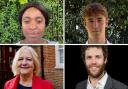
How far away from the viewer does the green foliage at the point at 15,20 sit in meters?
2.46

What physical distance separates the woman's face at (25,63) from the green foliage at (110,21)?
347 millimetres

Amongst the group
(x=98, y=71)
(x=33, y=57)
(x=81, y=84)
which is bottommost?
(x=81, y=84)

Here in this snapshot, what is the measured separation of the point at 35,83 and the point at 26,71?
0.12 metres

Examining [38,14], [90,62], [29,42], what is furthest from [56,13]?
[90,62]

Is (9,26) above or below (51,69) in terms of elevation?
above

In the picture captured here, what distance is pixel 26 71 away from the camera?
8.18 feet

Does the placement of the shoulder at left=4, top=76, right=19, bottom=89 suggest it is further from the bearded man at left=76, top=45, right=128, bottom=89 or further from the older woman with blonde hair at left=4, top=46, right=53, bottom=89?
the bearded man at left=76, top=45, right=128, bottom=89

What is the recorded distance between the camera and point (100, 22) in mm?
2453

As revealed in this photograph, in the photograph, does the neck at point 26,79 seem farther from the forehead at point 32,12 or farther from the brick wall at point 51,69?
the forehead at point 32,12

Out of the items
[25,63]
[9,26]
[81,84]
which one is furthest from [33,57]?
[81,84]

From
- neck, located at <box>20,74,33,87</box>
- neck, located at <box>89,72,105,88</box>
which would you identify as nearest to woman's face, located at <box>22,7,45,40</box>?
neck, located at <box>20,74,33,87</box>

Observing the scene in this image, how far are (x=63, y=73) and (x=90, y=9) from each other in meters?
0.56

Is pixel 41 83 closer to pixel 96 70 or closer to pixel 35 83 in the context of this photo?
pixel 35 83

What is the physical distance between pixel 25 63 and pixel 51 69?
8.7 inches
